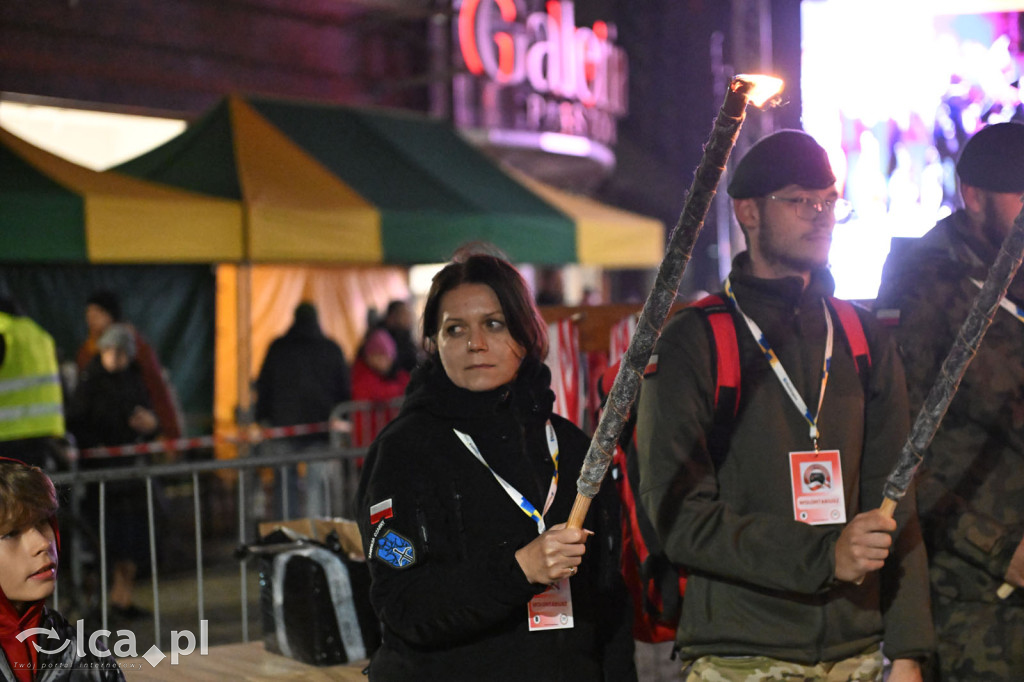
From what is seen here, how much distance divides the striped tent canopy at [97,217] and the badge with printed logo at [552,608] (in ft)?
20.9

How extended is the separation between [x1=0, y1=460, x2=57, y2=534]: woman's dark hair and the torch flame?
1.87 metres

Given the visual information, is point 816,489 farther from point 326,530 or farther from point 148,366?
point 148,366

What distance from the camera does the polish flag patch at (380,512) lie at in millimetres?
2660

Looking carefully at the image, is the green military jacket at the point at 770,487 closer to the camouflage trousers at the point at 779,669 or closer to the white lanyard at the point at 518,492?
the camouflage trousers at the point at 779,669

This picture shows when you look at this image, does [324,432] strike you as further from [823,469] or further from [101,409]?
[823,469]

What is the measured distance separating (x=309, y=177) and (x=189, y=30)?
4.88m

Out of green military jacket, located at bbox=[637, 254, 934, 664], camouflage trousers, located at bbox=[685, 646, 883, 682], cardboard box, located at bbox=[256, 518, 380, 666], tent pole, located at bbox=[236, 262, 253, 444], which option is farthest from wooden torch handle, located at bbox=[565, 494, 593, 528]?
tent pole, located at bbox=[236, 262, 253, 444]

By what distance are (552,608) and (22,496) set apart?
127 centimetres

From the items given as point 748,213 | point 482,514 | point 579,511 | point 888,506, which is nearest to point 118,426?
point 482,514

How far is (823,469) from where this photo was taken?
2.82m

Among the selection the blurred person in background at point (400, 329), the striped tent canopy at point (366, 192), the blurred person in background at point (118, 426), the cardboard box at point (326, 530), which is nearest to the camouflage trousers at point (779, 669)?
the cardboard box at point (326, 530)

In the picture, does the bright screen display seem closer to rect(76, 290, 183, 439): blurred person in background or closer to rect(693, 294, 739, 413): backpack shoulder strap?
rect(693, 294, 739, 413): backpack shoulder strap

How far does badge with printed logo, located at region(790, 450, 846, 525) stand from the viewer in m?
2.80

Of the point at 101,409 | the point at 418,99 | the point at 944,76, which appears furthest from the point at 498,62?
the point at 944,76
